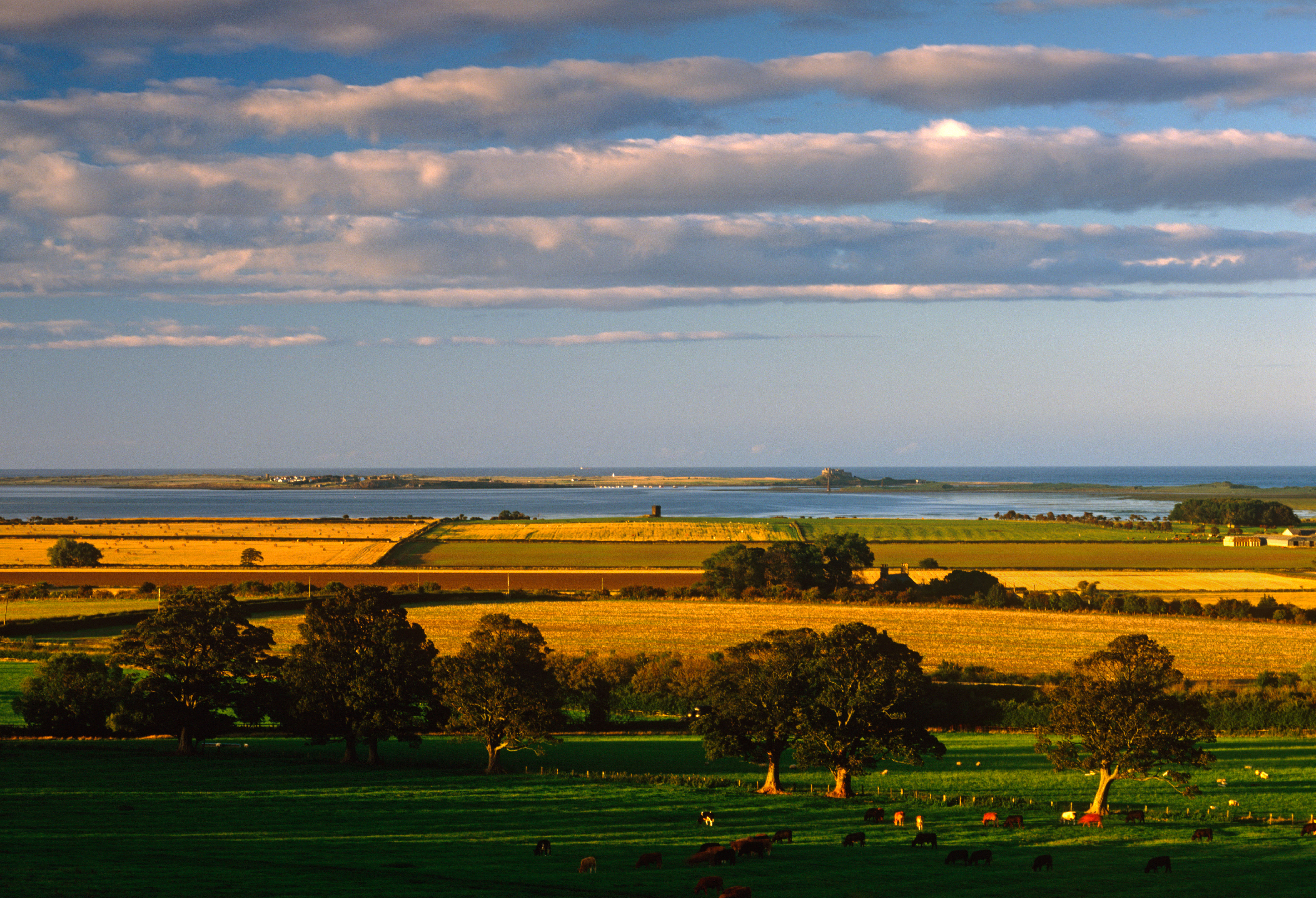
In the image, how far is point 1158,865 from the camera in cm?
3316

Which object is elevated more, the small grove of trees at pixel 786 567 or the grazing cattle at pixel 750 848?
the small grove of trees at pixel 786 567

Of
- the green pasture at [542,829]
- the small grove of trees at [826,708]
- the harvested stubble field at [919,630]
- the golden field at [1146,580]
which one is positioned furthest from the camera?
the golden field at [1146,580]

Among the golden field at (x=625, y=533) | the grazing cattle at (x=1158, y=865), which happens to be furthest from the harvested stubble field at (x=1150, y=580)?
the grazing cattle at (x=1158, y=865)

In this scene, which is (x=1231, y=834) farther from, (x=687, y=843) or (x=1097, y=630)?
(x=1097, y=630)

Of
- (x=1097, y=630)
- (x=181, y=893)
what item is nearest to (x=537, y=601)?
(x=1097, y=630)

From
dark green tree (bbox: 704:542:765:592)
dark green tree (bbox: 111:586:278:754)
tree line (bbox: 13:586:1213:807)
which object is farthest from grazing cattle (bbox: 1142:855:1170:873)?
dark green tree (bbox: 704:542:765:592)

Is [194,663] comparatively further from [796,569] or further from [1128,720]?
[796,569]

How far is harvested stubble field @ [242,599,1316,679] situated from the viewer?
76938 mm

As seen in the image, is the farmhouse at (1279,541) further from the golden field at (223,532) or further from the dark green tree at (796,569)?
the golden field at (223,532)

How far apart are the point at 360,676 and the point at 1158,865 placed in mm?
34355

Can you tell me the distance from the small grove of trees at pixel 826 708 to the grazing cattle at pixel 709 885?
54.1 feet

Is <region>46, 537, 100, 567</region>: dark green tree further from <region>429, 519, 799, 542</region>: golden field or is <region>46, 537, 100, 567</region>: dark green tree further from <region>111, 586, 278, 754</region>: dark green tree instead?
<region>111, 586, 278, 754</region>: dark green tree

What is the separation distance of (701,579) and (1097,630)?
45.8 meters

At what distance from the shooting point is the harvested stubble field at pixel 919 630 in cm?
7694
